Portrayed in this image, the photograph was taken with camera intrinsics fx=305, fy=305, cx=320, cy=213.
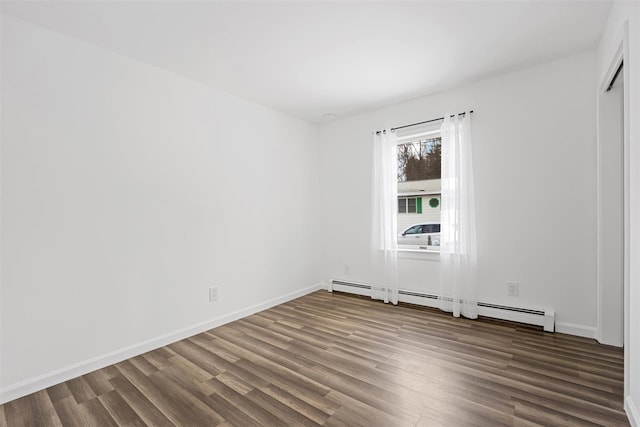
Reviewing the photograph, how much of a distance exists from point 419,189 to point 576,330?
2065 mm

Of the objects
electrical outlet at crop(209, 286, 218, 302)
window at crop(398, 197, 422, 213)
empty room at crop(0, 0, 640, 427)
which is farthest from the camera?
window at crop(398, 197, 422, 213)

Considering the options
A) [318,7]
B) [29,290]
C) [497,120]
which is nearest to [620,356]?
[497,120]

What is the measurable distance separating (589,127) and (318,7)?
2596 mm

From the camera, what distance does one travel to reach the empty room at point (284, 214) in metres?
1.98

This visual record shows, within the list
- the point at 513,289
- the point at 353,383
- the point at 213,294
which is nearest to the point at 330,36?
the point at 353,383

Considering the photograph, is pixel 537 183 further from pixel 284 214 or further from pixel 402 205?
pixel 284 214

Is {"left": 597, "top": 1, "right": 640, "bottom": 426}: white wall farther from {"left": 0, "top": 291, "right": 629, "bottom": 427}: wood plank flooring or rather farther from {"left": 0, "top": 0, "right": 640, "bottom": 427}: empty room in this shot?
{"left": 0, "top": 291, "right": 629, "bottom": 427}: wood plank flooring

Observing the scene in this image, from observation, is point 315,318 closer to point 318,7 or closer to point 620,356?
point 620,356

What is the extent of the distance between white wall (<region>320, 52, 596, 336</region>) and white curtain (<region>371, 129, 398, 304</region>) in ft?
1.40

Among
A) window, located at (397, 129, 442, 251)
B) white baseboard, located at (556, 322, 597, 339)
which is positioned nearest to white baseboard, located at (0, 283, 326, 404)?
window, located at (397, 129, 442, 251)

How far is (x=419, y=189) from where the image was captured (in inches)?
153

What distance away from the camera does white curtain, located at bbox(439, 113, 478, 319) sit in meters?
3.29

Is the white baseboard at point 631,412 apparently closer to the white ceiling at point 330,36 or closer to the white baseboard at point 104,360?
the white ceiling at point 330,36

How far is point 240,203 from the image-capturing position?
357 centimetres
